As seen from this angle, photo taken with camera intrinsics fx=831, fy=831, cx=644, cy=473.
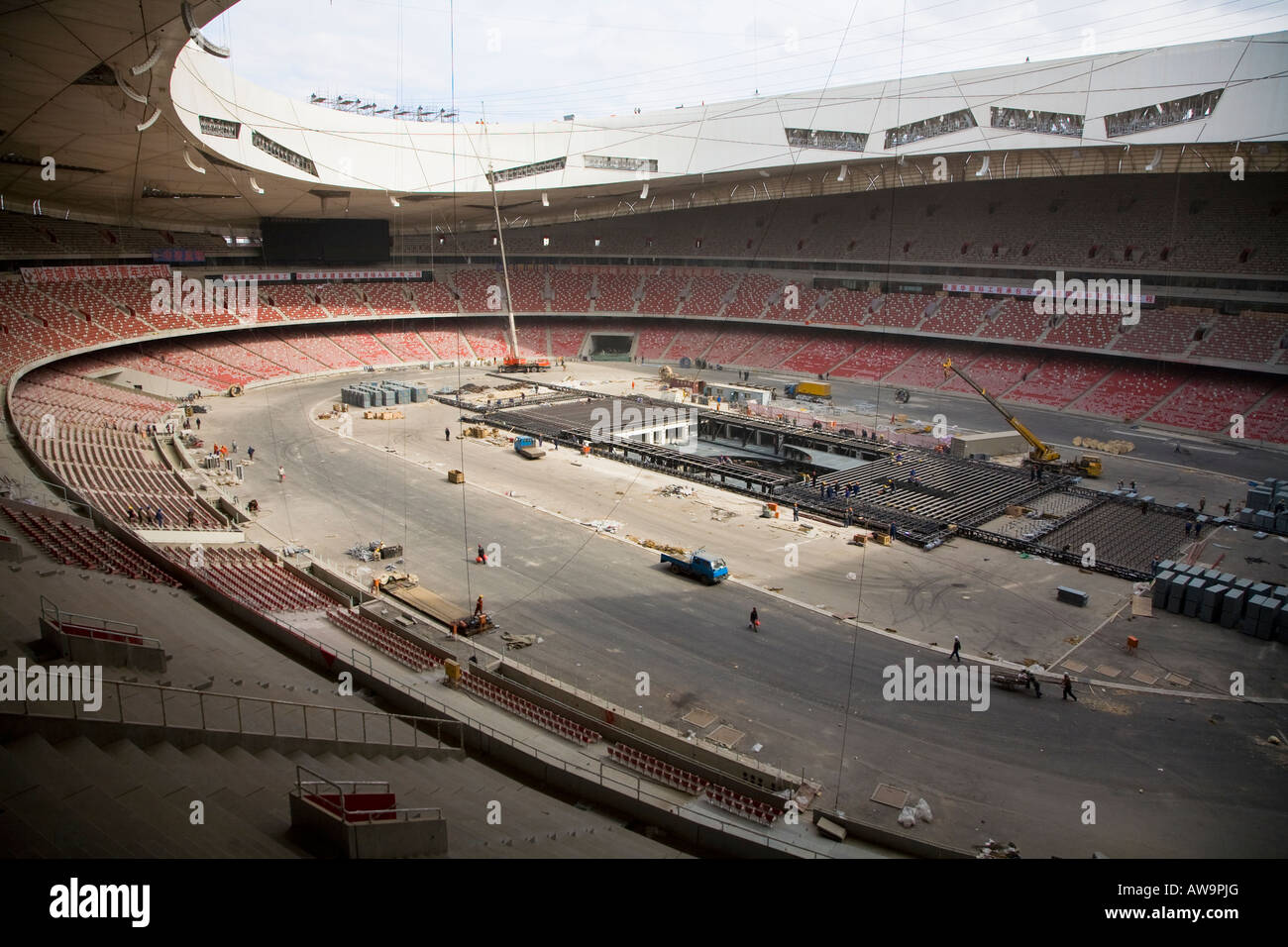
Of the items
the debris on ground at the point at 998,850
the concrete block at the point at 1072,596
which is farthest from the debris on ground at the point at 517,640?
the concrete block at the point at 1072,596

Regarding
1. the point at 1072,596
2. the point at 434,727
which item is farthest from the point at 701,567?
the point at 434,727

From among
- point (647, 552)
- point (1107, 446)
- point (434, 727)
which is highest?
point (1107, 446)

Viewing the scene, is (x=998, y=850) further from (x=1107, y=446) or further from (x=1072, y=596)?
(x=1107, y=446)

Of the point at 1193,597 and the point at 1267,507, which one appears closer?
the point at 1193,597

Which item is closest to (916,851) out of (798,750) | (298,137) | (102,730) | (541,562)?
(798,750)

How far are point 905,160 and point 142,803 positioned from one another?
50.9 metres

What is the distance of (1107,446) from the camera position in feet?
128

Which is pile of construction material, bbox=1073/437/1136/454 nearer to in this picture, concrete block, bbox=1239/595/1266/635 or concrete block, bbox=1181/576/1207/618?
concrete block, bbox=1181/576/1207/618

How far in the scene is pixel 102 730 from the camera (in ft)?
31.9

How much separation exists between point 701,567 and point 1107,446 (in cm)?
2553

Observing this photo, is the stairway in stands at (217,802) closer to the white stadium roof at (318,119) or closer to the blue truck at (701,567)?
the blue truck at (701,567)

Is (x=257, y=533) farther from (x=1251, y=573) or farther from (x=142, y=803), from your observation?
(x=1251, y=573)

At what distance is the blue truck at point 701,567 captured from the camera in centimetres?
2353

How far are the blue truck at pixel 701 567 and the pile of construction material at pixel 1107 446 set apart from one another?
23888 mm
